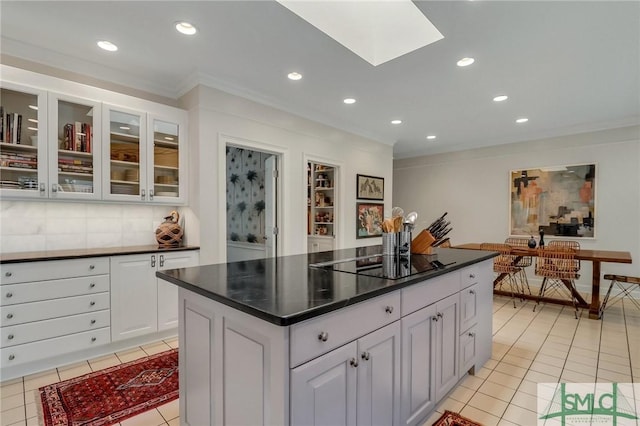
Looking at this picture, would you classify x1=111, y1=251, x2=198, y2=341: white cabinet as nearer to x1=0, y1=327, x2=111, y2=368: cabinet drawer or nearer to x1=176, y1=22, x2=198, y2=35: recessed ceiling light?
x1=0, y1=327, x2=111, y2=368: cabinet drawer

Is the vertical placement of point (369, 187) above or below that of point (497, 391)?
above

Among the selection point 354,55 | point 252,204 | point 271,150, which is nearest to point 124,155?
point 271,150

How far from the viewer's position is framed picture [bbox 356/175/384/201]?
512cm

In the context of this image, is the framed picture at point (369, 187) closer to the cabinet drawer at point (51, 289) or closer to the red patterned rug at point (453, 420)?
the red patterned rug at point (453, 420)

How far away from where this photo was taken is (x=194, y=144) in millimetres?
3244

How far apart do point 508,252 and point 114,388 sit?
4.66 meters

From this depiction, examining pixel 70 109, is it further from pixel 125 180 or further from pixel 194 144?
pixel 194 144

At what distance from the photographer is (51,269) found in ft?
7.97

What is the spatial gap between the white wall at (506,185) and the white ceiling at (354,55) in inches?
28.8

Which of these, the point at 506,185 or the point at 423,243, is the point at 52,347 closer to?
the point at 423,243

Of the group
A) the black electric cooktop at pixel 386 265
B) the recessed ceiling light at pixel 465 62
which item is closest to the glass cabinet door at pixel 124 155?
the black electric cooktop at pixel 386 265

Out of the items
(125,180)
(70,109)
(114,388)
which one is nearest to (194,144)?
(125,180)

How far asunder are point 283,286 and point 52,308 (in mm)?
2254

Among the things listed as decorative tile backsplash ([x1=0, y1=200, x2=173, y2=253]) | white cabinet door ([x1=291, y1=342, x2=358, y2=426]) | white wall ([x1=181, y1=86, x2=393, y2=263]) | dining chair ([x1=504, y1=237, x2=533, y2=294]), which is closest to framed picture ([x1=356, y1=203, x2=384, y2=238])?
white wall ([x1=181, y1=86, x2=393, y2=263])
